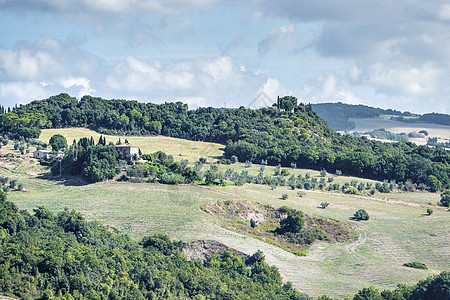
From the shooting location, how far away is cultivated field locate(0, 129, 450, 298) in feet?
205

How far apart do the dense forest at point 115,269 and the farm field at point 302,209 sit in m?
4.81

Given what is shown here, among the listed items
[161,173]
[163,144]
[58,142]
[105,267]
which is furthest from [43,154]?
[105,267]

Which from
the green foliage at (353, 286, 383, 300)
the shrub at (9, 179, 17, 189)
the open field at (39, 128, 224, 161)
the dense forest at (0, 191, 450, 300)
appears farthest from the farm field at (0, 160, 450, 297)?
the open field at (39, 128, 224, 161)

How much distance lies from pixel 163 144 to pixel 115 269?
9615 centimetres

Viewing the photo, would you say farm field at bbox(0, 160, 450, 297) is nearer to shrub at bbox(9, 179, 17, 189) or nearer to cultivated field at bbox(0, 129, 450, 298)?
cultivated field at bbox(0, 129, 450, 298)

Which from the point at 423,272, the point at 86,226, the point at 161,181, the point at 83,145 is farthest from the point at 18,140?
the point at 423,272

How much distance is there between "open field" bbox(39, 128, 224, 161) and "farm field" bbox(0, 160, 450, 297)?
1282 inches

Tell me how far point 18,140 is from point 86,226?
78.0m

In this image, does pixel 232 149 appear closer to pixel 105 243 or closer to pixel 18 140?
pixel 18 140

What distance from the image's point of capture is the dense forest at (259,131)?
439 feet

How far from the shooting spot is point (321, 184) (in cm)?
11400

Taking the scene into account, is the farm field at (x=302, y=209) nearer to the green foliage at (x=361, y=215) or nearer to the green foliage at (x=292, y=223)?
the green foliage at (x=361, y=215)

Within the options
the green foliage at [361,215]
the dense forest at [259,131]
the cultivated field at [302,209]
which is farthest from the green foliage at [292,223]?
the dense forest at [259,131]

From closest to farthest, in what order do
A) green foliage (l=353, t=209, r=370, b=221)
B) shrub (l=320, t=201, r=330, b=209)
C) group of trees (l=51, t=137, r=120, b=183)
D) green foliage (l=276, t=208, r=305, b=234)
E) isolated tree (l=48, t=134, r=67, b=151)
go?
green foliage (l=276, t=208, r=305, b=234) < green foliage (l=353, t=209, r=370, b=221) < shrub (l=320, t=201, r=330, b=209) < group of trees (l=51, t=137, r=120, b=183) < isolated tree (l=48, t=134, r=67, b=151)
